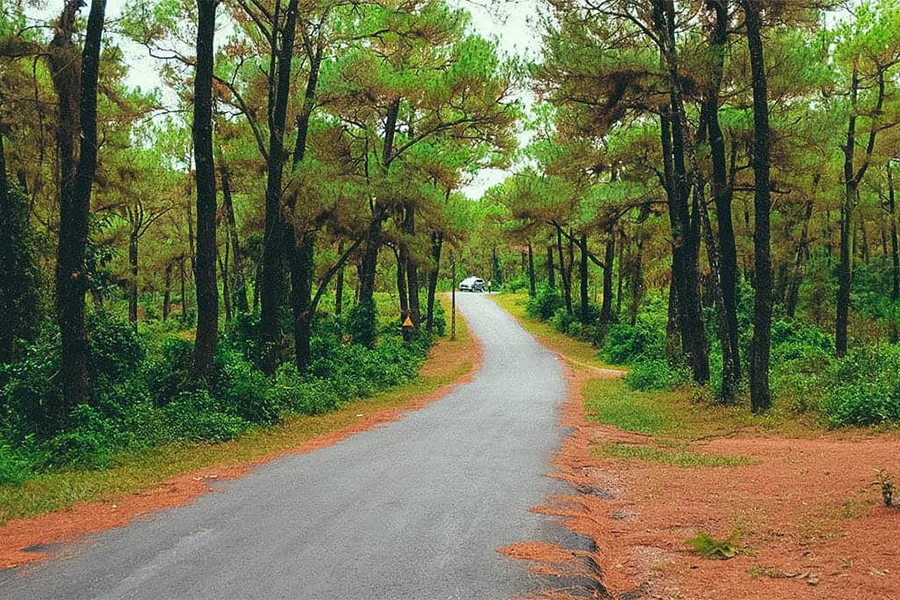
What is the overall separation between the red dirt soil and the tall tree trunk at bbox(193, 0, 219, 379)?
683 cm

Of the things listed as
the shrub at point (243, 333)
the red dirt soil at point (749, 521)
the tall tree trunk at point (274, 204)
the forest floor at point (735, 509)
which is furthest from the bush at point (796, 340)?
the shrub at point (243, 333)

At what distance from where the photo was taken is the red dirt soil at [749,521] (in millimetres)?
5320

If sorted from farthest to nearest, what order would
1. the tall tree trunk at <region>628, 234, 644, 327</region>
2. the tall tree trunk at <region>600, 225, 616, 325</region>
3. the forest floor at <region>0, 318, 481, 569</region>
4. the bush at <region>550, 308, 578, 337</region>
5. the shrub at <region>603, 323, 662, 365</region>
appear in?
the bush at <region>550, 308, 578, 337</region> < the tall tree trunk at <region>600, 225, 616, 325</region> < the tall tree trunk at <region>628, 234, 644, 327</region> < the shrub at <region>603, 323, 662, 365</region> < the forest floor at <region>0, 318, 481, 569</region>

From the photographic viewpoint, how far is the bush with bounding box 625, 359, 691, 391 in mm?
19688

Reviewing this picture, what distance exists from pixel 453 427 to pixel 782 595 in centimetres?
881

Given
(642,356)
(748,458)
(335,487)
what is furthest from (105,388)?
(642,356)

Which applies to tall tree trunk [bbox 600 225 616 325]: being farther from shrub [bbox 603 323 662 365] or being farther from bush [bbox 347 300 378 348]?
bush [bbox 347 300 378 348]

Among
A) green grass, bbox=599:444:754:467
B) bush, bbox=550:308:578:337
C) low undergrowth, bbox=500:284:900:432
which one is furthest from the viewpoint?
bush, bbox=550:308:578:337

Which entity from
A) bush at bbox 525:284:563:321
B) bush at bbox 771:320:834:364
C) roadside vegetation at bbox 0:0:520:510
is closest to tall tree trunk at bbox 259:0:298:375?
roadside vegetation at bbox 0:0:520:510

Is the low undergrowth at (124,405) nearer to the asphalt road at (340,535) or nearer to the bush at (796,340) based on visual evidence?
the asphalt road at (340,535)

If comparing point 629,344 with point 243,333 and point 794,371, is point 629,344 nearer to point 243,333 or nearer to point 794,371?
point 794,371

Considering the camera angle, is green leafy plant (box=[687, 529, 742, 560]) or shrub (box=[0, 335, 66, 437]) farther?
shrub (box=[0, 335, 66, 437])

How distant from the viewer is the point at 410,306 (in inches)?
1325

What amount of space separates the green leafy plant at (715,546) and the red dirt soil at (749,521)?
0.08 m
